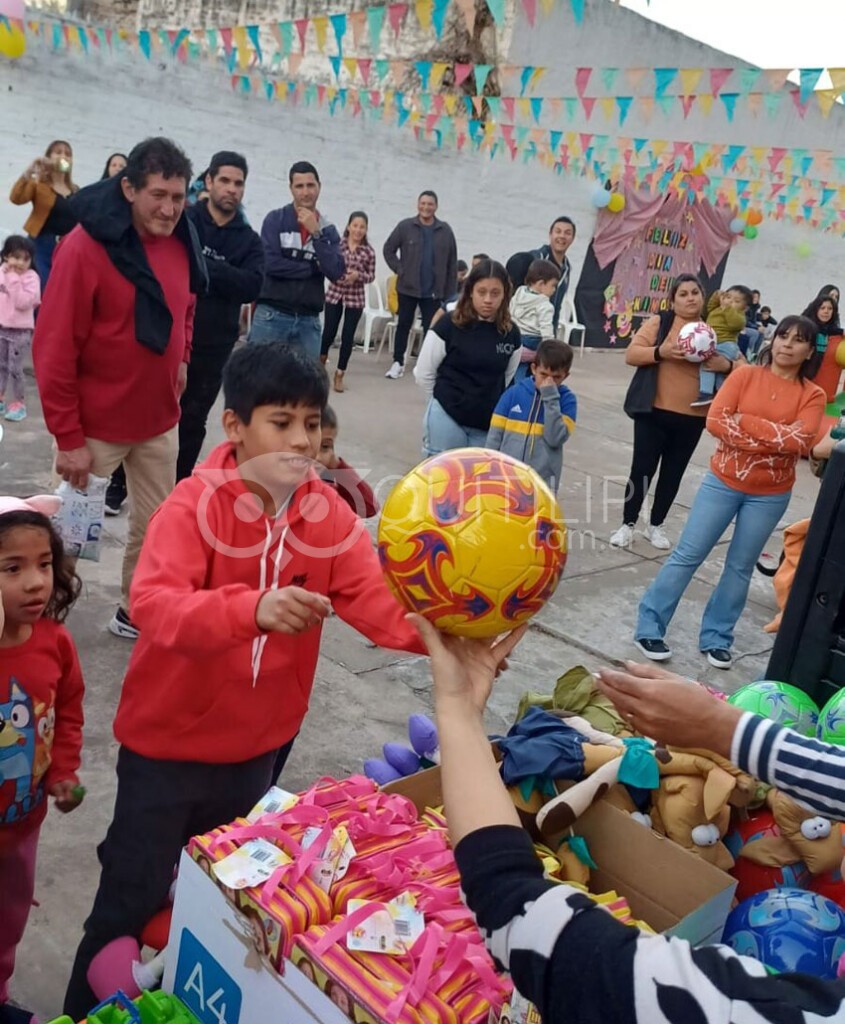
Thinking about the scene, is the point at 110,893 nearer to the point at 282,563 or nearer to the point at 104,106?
the point at 282,563

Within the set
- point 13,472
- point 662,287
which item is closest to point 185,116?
point 13,472

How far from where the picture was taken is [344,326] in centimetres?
974

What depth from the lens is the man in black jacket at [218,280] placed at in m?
4.84

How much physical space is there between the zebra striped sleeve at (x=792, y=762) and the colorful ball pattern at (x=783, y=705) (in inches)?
50.4

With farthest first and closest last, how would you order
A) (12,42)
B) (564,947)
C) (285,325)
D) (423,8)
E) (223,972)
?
(12,42)
(423,8)
(285,325)
(223,972)
(564,947)

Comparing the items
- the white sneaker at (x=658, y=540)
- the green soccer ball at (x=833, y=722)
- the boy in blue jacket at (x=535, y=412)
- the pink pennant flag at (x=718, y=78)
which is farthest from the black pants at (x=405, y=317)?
the green soccer ball at (x=833, y=722)

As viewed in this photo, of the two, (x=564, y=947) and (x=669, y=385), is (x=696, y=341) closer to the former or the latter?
(x=669, y=385)

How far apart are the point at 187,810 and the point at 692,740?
114 centimetres

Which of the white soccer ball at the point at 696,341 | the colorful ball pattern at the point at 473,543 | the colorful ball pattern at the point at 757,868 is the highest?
the white soccer ball at the point at 696,341

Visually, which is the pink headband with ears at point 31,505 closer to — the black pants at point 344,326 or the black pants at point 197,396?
the black pants at point 197,396

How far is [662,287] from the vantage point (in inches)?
695

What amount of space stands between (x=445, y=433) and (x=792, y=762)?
12.7 feet

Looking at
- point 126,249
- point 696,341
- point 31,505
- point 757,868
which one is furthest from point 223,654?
point 696,341

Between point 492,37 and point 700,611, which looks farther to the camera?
point 492,37
